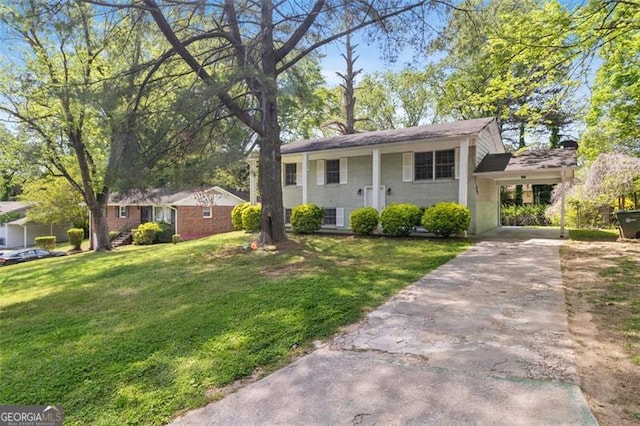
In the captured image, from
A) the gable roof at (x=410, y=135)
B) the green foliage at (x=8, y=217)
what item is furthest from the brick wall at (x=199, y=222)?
the green foliage at (x=8, y=217)

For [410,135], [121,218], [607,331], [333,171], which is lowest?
[607,331]

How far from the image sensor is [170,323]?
4.63m

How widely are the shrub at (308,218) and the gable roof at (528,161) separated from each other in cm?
644

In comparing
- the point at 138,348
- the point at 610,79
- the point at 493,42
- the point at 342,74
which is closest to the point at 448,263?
the point at 493,42

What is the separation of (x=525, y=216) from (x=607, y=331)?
20.8 m

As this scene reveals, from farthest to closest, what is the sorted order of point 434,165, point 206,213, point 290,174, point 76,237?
point 206,213
point 76,237
point 290,174
point 434,165

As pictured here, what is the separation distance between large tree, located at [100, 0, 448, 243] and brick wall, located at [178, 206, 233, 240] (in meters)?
15.4

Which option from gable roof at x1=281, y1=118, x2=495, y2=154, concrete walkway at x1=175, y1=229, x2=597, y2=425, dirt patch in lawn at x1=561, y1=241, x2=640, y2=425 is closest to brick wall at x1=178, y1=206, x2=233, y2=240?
gable roof at x1=281, y1=118, x2=495, y2=154

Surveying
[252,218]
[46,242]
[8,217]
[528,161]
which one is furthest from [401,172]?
[8,217]

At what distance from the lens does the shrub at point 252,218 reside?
621 inches

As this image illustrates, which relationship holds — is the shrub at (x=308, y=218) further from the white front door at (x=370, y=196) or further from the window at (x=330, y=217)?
the white front door at (x=370, y=196)

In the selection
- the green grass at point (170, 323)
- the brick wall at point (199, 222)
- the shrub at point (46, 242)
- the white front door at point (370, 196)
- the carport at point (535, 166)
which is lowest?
the shrub at point (46, 242)

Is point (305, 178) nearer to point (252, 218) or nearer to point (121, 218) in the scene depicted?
point (252, 218)

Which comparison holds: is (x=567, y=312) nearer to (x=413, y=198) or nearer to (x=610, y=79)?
(x=413, y=198)
